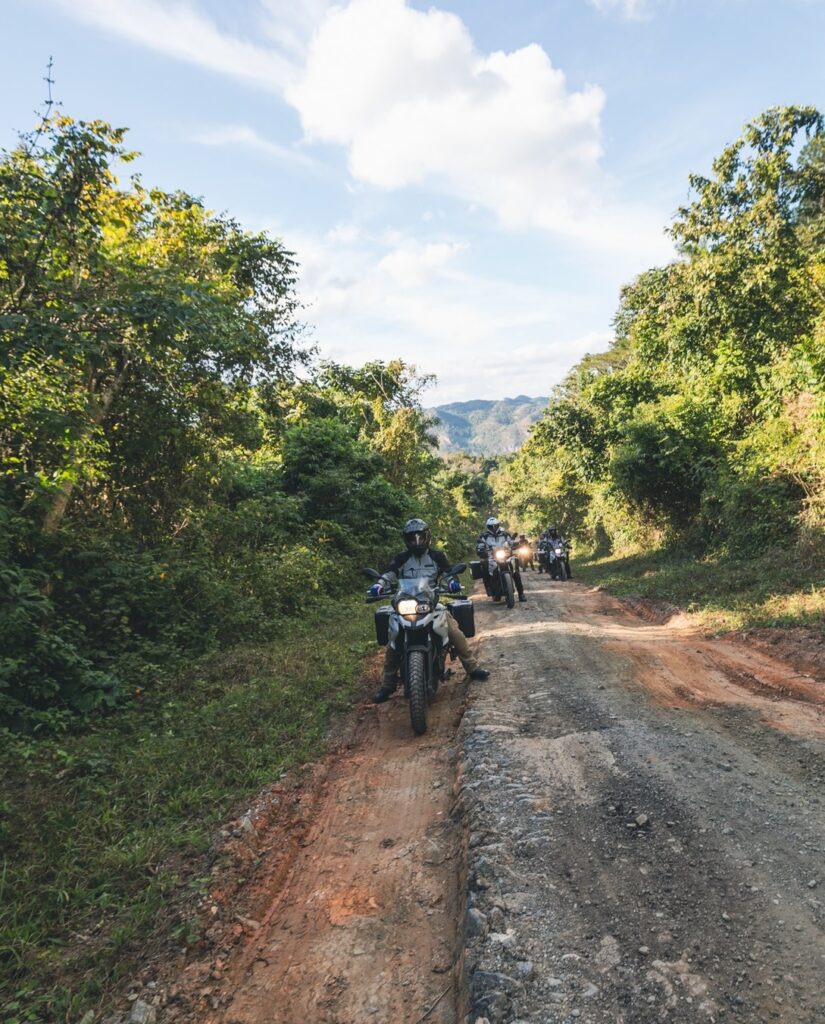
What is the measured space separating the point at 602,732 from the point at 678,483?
15.7m

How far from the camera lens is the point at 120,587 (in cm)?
803

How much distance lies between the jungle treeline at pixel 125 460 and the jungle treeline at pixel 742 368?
9.77m

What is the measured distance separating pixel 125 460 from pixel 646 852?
32.3 feet

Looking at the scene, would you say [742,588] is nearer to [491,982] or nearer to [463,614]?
[463,614]

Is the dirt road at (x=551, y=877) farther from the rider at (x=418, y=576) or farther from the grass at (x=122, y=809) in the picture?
the rider at (x=418, y=576)

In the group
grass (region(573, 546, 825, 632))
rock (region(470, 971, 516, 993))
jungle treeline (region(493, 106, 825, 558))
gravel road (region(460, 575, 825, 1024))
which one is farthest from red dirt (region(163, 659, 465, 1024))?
jungle treeline (region(493, 106, 825, 558))

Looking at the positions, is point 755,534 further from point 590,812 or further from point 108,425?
point 108,425

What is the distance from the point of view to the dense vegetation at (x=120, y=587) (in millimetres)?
3572

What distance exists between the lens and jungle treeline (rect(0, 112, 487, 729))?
5.80 m

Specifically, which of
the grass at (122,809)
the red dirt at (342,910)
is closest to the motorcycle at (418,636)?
the red dirt at (342,910)

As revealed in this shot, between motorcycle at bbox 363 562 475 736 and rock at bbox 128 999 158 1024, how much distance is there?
326cm

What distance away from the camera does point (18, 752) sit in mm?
4883

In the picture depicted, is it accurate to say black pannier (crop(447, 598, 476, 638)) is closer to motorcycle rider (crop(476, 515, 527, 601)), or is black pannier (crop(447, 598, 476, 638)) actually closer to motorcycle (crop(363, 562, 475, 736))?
motorcycle (crop(363, 562, 475, 736))

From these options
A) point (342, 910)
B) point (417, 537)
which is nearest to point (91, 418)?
point (417, 537)
